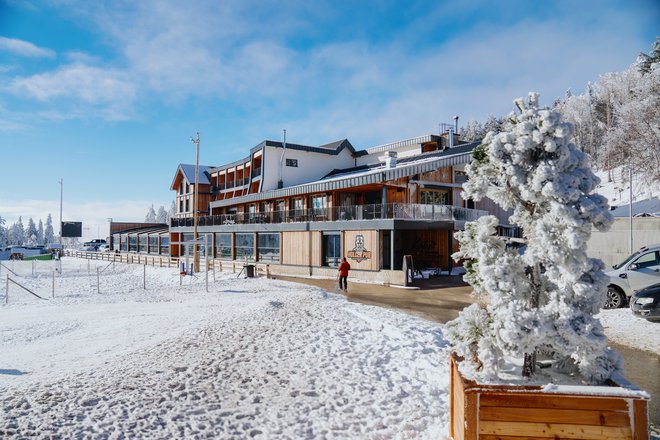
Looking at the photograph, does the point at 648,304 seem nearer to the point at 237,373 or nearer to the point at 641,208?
the point at 237,373

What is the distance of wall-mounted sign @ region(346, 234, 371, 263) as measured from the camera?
76.4 feet

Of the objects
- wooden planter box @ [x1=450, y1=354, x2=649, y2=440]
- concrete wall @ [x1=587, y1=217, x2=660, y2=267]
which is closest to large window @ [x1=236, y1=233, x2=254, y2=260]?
concrete wall @ [x1=587, y1=217, x2=660, y2=267]

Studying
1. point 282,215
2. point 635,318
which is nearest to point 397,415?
point 635,318

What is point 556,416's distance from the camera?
12.4ft

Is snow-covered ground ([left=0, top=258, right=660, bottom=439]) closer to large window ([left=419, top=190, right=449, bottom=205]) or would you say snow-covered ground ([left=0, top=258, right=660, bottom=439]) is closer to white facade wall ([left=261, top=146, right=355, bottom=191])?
large window ([left=419, top=190, right=449, bottom=205])

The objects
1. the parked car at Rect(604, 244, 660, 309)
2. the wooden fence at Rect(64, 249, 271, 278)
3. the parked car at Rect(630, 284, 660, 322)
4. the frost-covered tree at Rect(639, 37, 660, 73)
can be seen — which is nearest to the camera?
the parked car at Rect(630, 284, 660, 322)

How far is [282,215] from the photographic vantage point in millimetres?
29922

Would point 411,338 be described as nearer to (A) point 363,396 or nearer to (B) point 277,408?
(A) point 363,396

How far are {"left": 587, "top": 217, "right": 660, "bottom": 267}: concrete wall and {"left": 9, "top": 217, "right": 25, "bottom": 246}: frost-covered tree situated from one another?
16392 cm

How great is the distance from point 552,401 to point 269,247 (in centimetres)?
2819

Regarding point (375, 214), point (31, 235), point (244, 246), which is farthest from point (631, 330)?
point (31, 235)

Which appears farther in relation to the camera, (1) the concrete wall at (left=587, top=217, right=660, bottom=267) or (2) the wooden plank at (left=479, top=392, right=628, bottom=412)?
(1) the concrete wall at (left=587, top=217, right=660, bottom=267)

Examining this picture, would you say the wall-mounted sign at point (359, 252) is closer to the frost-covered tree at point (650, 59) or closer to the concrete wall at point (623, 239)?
the concrete wall at point (623, 239)

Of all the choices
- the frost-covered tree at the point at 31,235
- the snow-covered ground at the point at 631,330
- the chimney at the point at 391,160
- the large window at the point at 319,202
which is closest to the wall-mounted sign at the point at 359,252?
the large window at the point at 319,202
